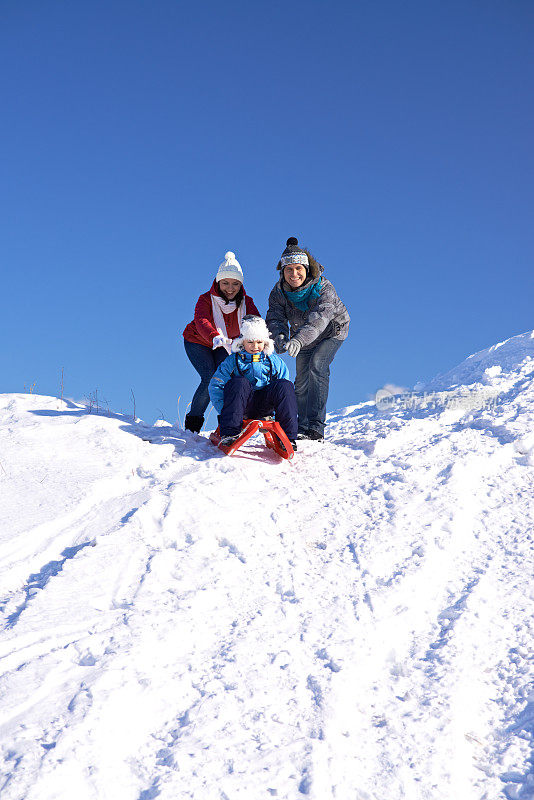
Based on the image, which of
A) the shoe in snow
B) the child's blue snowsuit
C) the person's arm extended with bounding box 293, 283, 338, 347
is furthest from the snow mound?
the shoe in snow

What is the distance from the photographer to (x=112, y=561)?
3.60m

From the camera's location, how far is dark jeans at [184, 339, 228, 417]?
20.8ft

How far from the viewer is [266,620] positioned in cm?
306

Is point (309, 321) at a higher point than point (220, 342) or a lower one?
higher

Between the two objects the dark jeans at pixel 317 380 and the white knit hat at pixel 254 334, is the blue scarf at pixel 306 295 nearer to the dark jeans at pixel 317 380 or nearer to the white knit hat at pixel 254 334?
the dark jeans at pixel 317 380

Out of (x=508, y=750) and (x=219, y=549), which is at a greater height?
(x=219, y=549)

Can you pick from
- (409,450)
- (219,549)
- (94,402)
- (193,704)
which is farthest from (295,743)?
(94,402)

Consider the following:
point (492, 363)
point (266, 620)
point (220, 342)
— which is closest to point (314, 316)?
point (220, 342)

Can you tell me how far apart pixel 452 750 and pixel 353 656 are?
0.59m

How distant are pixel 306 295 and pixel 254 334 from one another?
100 cm

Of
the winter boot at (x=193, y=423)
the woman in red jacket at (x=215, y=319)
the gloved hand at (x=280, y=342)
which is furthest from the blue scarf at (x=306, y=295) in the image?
the winter boot at (x=193, y=423)

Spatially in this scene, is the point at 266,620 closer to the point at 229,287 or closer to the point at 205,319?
the point at 205,319

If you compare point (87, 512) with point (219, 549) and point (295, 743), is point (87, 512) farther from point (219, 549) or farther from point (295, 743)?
point (295, 743)

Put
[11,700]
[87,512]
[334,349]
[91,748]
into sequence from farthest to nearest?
[334,349] < [87,512] < [11,700] < [91,748]
